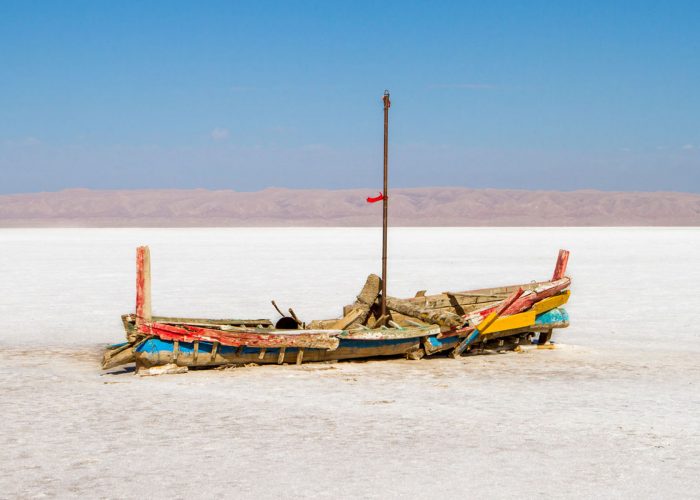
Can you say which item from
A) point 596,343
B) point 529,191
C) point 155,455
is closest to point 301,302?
point 596,343

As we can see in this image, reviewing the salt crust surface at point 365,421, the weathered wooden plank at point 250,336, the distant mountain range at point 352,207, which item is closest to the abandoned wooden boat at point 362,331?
the weathered wooden plank at point 250,336

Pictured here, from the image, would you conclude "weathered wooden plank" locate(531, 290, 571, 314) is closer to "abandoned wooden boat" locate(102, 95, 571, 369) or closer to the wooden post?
"abandoned wooden boat" locate(102, 95, 571, 369)

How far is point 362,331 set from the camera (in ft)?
36.8

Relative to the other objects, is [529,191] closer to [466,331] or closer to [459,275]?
[459,275]

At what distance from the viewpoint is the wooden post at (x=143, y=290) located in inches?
412

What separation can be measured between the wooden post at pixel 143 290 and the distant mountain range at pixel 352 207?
130 m

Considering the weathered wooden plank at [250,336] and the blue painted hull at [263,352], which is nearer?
the weathered wooden plank at [250,336]

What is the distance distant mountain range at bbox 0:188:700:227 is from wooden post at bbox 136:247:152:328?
130381mm

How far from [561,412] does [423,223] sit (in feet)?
428

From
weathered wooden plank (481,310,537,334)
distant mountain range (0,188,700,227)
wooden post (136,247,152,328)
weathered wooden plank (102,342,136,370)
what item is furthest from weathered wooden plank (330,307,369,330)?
distant mountain range (0,188,700,227)

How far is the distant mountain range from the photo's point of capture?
152 metres

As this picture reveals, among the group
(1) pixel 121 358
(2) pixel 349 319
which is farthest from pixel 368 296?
(1) pixel 121 358

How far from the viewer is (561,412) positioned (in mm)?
8797

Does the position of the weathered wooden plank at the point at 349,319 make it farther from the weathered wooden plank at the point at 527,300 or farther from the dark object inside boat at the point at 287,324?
the weathered wooden plank at the point at 527,300
